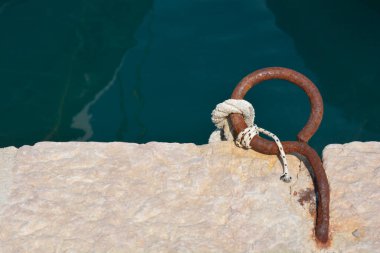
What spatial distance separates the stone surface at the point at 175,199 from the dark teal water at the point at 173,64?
1.32 metres

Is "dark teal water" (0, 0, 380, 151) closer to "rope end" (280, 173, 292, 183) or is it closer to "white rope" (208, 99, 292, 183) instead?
"white rope" (208, 99, 292, 183)

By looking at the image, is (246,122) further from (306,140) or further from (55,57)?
(55,57)

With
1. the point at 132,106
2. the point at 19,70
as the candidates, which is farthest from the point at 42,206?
the point at 19,70

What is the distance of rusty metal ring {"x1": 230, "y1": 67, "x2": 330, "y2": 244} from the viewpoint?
8.95 ft

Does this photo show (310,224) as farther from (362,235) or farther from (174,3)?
(174,3)

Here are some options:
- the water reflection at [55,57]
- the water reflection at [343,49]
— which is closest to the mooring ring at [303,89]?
the water reflection at [343,49]

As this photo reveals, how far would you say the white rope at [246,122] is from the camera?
2.93 metres

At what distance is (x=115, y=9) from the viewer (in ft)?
17.8

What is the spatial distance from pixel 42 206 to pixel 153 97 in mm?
1940

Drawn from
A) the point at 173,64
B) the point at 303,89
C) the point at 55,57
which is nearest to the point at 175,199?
the point at 303,89

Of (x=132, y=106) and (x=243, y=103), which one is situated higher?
(x=243, y=103)

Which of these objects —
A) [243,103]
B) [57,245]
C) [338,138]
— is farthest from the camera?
[338,138]

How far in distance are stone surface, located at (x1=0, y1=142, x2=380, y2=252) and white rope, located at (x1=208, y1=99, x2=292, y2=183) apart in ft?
0.21

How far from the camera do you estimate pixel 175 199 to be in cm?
286
